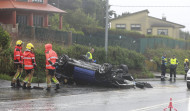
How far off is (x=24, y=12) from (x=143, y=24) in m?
32.1

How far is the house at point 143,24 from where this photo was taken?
216 ft

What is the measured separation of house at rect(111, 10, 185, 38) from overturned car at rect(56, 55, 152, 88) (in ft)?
163

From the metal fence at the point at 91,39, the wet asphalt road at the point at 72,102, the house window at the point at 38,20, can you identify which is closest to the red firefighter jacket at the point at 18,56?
the wet asphalt road at the point at 72,102

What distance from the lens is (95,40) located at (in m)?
33.0

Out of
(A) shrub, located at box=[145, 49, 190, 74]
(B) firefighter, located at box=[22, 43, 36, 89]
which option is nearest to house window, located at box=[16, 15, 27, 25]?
(A) shrub, located at box=[145, 49, 190, 74]

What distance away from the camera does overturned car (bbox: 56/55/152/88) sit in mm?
16484

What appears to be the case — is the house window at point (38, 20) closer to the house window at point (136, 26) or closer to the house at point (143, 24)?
the house at point (143, 24)

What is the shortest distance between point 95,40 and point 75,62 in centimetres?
1616

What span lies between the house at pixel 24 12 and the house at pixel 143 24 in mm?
27650

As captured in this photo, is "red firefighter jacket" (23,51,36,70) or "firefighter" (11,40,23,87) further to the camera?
"firefighter" (11,40,23,87)

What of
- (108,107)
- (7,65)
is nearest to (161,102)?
(108,107)

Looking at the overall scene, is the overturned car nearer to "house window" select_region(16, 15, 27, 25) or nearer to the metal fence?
the metal fence

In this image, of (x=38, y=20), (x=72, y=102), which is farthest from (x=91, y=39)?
(x=72, y=102)

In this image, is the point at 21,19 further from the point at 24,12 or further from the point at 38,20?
the point at 38,20
